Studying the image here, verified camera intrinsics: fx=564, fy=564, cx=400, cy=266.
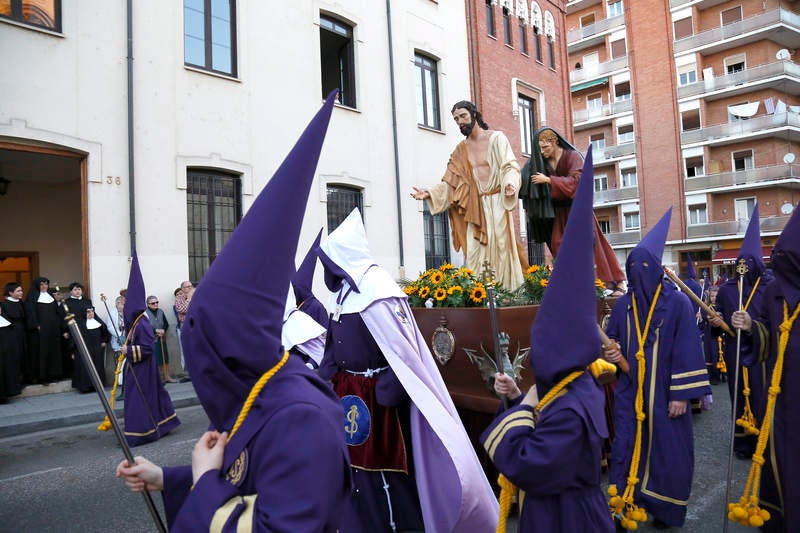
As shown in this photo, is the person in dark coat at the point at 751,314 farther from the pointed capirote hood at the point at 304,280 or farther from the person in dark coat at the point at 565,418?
the pointed capirote hood at the point at 304,280

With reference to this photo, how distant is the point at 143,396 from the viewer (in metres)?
7.32

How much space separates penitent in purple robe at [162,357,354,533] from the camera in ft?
5.32

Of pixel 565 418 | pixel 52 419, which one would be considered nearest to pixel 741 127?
pixel 52 419

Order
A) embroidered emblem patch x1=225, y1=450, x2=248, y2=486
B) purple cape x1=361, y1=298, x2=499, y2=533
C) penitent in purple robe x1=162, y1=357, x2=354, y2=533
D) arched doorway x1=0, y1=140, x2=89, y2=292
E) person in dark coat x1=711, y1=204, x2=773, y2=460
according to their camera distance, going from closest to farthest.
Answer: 1. penitent in purple robe x1=162, y1=357, x2=354, y2=533
2. embroidered emblem patch x1=225, y1=450, x2=248, y2=486
3. purple cape x1=361, y1=298, x2=499, y2=533
4. person in dark coat x1=711, y1=204, x2=773, y2=460
5. arched doorway x1=0, y1=140, x2=89, y2=292

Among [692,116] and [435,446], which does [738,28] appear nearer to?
[692,116]

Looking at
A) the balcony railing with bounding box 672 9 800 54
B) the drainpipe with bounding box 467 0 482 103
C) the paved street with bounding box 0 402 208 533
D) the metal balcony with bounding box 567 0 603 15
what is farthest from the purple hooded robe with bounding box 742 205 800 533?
the metal balcony with bounding box 567 0 603 15

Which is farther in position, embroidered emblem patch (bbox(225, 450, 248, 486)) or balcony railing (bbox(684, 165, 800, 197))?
balcony railing (bbox(684, 165, 800, 197))

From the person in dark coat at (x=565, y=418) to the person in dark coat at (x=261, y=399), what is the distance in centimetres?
92

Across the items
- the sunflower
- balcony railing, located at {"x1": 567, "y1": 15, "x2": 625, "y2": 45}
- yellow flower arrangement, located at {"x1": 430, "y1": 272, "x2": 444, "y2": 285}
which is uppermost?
balcony railing, located at {"x1": 567, "y1": 15, "x2": 625, "y2": 45}

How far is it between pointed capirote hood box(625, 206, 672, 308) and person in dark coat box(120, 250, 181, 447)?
5889 mm

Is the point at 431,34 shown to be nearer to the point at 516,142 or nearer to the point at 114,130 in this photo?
the point at 516,142

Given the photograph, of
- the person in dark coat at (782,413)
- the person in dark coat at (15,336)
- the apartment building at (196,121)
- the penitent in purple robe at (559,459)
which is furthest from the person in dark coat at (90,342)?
the person in dark coat at (782,413)

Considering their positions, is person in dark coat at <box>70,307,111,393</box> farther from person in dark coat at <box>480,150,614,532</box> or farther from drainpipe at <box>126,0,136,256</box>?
Answer: person in dark coat at <box>480,150,614,532</box>

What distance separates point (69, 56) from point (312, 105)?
16.8 ft
